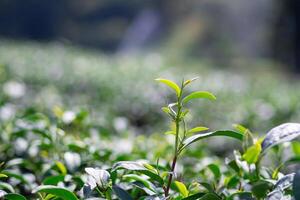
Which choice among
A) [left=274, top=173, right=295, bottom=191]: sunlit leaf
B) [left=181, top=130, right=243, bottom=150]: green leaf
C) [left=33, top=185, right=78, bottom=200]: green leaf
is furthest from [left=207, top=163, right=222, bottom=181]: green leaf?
[left=33, top=185, right=78, bottom=200]: green leaf

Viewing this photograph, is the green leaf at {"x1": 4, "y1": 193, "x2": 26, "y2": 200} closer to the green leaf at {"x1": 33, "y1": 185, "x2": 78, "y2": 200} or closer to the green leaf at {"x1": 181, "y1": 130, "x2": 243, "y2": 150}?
the green leaf at {"x1": 33, "y1": 185, "x2": 78, "y2": 200}

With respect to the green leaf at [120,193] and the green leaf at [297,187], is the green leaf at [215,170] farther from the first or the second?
the green leaf at [297,187]

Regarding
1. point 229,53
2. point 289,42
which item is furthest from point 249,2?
point 289,42

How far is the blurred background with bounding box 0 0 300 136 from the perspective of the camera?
16.3 ft

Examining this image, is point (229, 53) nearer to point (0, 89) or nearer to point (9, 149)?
point (0, 89)

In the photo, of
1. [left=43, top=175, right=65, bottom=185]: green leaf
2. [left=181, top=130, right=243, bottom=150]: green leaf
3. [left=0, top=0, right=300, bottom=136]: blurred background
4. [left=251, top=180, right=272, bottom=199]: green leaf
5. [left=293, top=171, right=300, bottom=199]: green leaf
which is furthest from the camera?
[left=0, top=0, right=300, bottom=136]: blurred background

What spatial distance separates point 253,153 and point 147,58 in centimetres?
940

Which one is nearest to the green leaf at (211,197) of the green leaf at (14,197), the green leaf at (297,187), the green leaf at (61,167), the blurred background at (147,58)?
the green leaf at (297,187)

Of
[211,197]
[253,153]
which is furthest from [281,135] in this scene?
[211,197]

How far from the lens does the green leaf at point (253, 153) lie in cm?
134

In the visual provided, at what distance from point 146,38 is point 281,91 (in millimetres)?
15336

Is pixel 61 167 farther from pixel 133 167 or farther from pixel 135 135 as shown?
pixel 135 135

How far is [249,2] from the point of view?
22.3 metres

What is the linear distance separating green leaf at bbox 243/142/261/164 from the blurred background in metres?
1.29
